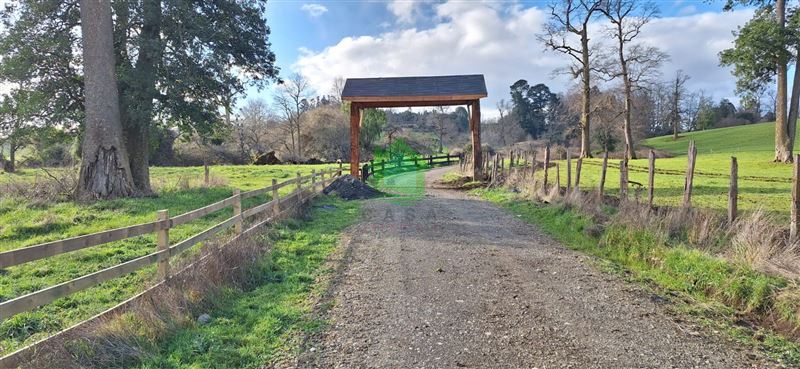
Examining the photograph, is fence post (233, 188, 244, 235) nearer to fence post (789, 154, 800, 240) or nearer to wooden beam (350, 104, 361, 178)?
fence post (789, 154, 800, 240)

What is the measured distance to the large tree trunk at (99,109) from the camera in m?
12.4

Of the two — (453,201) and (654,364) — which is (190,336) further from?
(453,201)

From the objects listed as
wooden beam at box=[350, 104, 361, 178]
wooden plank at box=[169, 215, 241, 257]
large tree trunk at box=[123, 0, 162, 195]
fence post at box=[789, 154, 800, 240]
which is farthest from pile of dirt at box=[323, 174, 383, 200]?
fence post at box=[789, 154, 800, 240]

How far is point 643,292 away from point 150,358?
16.2 ft

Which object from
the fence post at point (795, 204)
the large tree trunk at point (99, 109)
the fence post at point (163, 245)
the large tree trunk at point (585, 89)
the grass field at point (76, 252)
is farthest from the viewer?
the large tree trunk at point (585, 89)

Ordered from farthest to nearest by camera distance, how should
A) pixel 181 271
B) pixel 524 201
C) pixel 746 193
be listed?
pixel 524 201, pixel 746 193, pixel 181 271

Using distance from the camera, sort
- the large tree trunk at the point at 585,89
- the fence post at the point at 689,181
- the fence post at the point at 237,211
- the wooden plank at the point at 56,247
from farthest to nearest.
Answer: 1. the large tree trunk at the point at 585,89
2. the fence post at the point at 689,181
3. the fence post at the point at 237,211
4. the wooden plank at the point at 56,247

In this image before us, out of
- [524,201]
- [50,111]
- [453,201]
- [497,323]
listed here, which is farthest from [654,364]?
[50,111]

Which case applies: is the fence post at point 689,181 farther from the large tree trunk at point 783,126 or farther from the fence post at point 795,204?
the large tree trunk at point 783,126

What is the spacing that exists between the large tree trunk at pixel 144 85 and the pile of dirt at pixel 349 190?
5805 millimetres

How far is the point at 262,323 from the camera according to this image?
4281mm

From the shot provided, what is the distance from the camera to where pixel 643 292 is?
5090 mm

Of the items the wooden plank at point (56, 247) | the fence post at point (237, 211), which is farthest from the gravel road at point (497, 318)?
the wooden plank at point (56, 247)

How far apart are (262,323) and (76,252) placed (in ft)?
15.8
